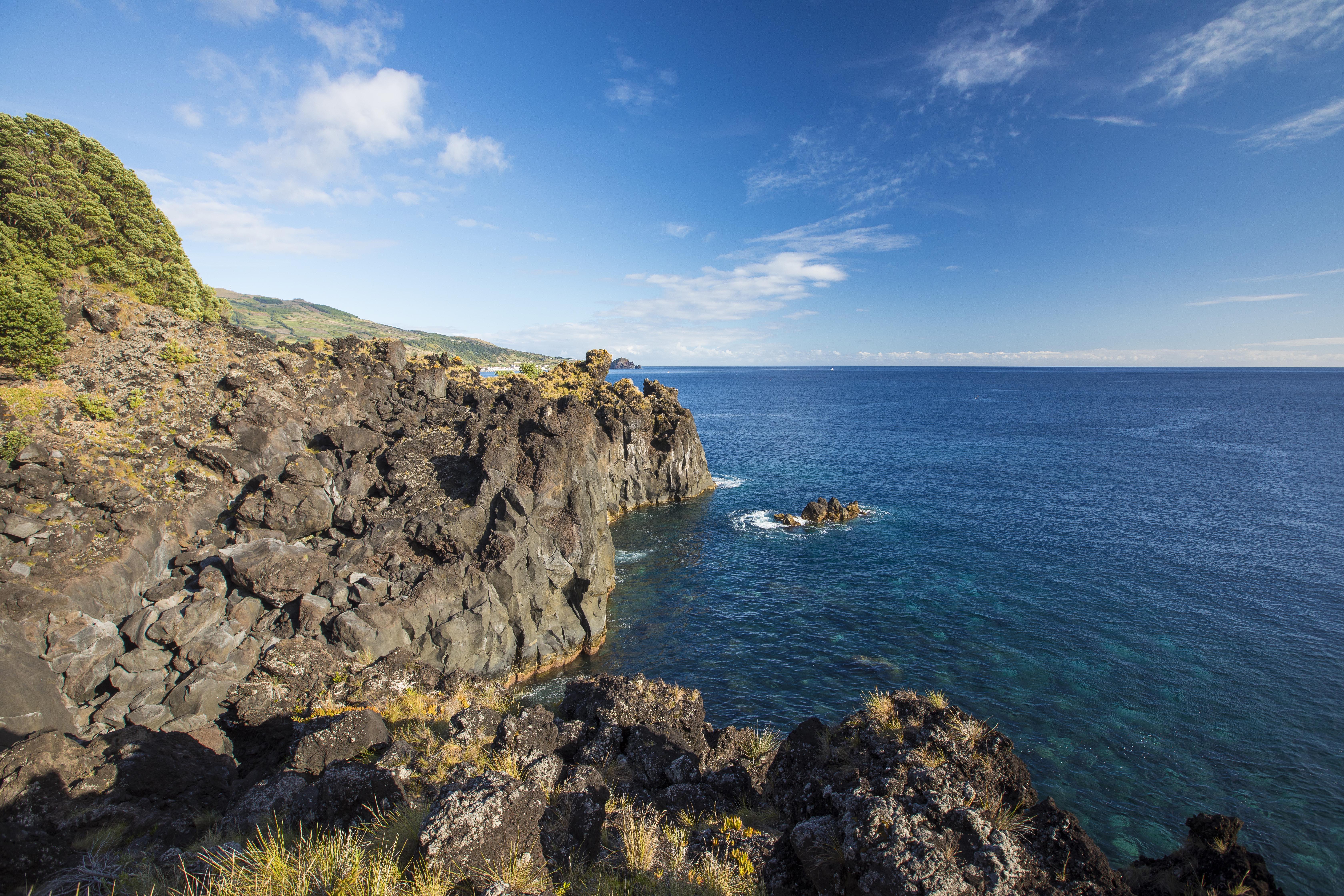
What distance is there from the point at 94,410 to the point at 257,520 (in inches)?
378

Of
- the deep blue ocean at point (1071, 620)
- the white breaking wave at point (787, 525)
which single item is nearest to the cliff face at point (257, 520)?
the deep blue ocean at point (1071, 620)

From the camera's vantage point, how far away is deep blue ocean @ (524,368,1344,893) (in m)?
22.1

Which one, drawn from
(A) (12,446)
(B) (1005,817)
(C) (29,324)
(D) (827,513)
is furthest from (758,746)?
(D) (827,513)

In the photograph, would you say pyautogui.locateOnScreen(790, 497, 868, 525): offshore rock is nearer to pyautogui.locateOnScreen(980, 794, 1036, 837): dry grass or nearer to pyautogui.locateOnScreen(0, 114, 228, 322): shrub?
pyautogui.locateOnScreen(980, 794, 1036, 837): dry grass

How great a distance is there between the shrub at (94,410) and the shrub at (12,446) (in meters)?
3.91

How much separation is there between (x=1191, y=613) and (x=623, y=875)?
45190 millimetres

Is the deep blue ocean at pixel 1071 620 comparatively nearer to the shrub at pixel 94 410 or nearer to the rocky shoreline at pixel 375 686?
the rocky shoreline at pixel 375 686

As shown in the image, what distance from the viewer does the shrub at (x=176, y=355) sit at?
30.4 meters

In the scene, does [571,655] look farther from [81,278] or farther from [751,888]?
[81,278]

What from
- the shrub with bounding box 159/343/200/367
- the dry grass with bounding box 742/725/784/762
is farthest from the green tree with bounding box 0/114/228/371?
the dry grass with bounding box 742/725/784/762

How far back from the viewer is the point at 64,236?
99.8ft

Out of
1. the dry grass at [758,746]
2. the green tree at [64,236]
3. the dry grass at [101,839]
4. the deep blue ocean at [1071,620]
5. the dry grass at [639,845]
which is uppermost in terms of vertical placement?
the green tree at [64,236]

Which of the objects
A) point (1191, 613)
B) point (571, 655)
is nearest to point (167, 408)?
point (571, 655)

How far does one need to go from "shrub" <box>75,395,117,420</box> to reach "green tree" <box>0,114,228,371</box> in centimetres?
Answer: 244
